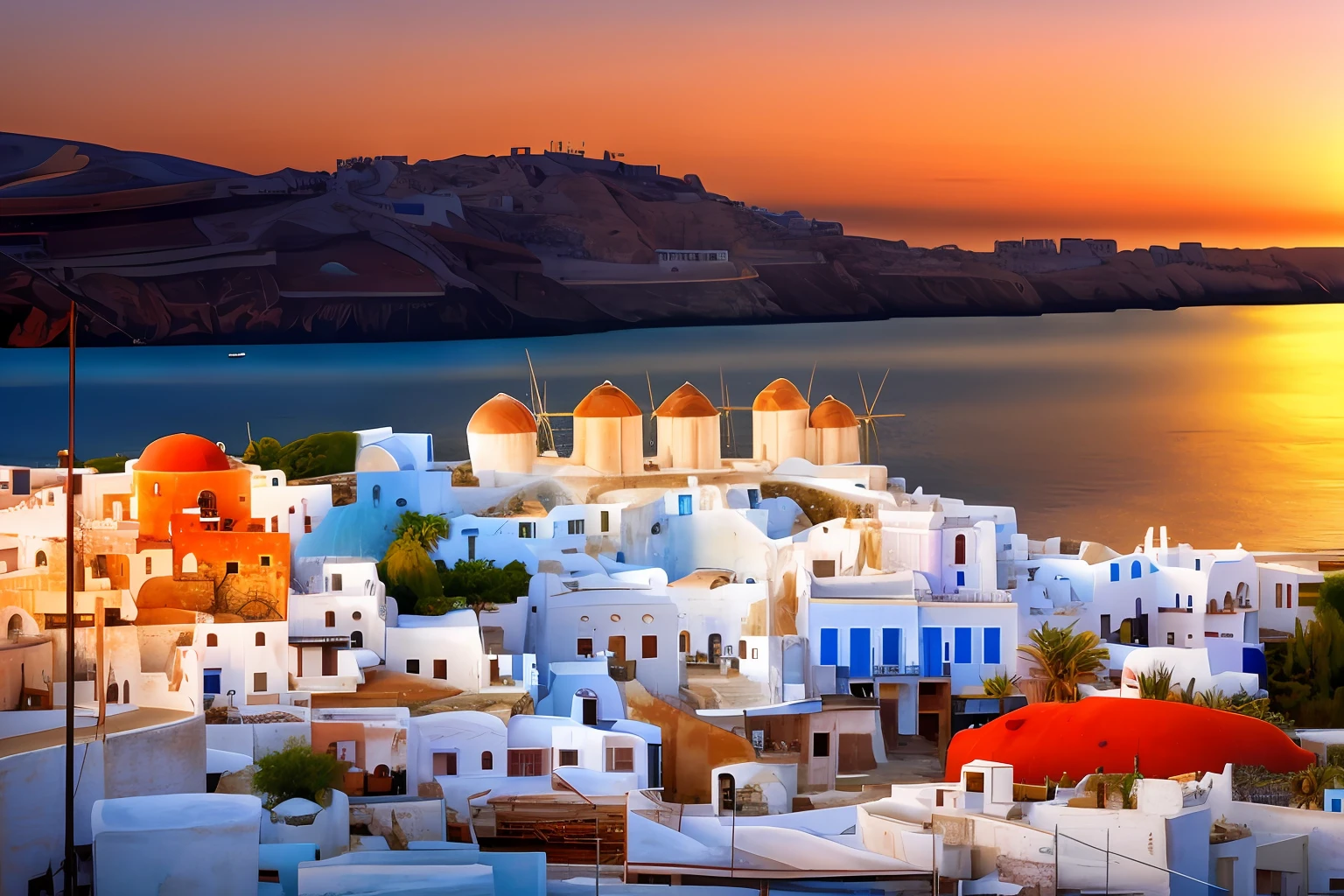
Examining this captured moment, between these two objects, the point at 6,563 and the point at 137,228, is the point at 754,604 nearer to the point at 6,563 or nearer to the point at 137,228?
the point at 6,563

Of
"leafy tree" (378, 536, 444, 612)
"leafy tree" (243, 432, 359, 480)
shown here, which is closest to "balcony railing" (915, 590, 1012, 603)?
"leafy tree" (378, 536, 444, 612)

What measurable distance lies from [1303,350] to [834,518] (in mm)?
47113

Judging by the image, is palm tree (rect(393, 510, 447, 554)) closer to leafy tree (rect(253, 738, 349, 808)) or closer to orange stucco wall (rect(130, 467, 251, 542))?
orange stucco wall (rect(130, 467, 251, 542))

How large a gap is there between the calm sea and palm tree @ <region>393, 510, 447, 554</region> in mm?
11258

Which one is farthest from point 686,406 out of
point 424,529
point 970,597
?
point 970,597

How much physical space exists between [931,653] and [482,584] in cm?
329

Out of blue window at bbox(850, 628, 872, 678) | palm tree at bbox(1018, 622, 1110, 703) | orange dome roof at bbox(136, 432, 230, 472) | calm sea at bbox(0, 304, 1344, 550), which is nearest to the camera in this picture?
palm tree at bbox(1018, 622, 1110, 703)

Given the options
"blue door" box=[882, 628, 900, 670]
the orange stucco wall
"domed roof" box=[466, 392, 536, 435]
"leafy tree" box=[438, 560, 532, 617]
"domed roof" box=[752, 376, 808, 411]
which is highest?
"domed roof" box=[752, 376, 808, 411]

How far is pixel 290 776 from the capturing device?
1141 cm

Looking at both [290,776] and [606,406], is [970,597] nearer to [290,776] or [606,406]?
[606,406]

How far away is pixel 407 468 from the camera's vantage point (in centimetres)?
1838

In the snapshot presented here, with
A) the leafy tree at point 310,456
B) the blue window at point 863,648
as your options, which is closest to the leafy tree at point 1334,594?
the blue window at point 863,648

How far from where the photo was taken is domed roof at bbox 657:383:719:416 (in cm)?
2020

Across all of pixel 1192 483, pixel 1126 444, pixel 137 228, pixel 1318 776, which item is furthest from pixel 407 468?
pixel 137 228
